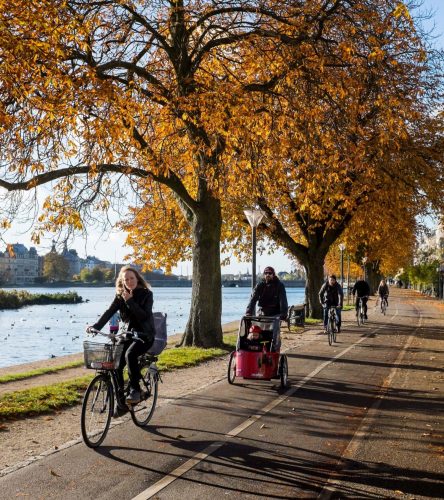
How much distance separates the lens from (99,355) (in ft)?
24.4

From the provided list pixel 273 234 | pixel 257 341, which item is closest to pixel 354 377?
pixel 257 341

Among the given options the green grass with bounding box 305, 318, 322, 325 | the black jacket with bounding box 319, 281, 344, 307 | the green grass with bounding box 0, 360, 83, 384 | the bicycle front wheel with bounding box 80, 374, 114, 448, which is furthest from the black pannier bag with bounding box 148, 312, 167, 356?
the green grass with bounding box 305, 318, 322, 325

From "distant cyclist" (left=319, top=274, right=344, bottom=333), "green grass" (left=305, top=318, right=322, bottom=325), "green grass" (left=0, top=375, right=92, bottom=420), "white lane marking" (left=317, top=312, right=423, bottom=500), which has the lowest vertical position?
"white lane marking" (left=317, top=312, right=423, bottom=500)

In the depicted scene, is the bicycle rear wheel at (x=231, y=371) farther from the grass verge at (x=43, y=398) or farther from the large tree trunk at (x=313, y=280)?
the large tree trunk at (x=313, y=280)

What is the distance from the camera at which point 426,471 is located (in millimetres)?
6680

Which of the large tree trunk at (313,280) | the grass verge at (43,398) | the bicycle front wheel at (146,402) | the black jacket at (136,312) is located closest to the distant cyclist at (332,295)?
the grass verge at (43,398)

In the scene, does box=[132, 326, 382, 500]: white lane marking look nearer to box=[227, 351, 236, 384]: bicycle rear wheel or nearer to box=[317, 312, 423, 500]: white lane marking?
box=[227, 351, 236, 384]: bicycle rear wheel

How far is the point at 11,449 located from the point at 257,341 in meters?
5.02

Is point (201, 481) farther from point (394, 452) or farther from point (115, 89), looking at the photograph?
point (115, 89)

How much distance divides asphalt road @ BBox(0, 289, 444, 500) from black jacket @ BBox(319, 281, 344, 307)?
8.18 metres

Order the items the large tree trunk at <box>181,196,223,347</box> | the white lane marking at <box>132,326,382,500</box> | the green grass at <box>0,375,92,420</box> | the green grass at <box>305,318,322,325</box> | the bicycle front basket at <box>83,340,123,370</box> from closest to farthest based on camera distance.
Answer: the white lane marking at <box>132,326,382,500</box>, the bicycle front basket at <box>83,340,123,370</box>, the green grass at <box>0,375,92,420</box>, the large tree trunk at <box>181,196,223,347</box>, the green grass at <box>305,318,322,325</box>

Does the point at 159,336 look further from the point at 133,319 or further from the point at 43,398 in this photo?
Result: the point at 43,398

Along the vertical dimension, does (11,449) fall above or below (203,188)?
below

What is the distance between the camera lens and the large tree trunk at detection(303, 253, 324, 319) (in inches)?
1259
